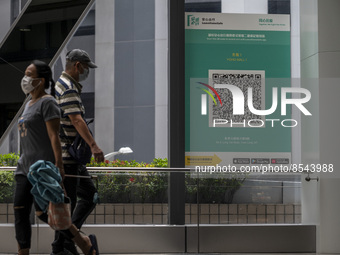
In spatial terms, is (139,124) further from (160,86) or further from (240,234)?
(240,234)

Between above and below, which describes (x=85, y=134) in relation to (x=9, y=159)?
above

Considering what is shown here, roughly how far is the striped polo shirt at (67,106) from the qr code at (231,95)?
2.06 meters

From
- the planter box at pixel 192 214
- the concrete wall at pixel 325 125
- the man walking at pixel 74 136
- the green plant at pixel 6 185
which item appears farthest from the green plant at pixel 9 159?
the concrete wall at pixel 325 125

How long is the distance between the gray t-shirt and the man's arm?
0.97 ft

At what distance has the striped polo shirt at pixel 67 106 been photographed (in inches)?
203

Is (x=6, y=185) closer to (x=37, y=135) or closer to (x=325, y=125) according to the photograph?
(x=37, y=135)

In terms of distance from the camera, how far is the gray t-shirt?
15.8 feet

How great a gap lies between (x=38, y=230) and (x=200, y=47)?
8.17ft

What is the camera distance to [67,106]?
203 inches

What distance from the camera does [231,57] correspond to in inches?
278

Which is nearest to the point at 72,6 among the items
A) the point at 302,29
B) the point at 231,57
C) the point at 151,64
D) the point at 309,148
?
the point at 151,64

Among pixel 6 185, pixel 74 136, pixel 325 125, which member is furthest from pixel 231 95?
pixel 6 185

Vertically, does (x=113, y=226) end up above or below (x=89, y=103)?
below

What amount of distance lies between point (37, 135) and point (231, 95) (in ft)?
8.95
